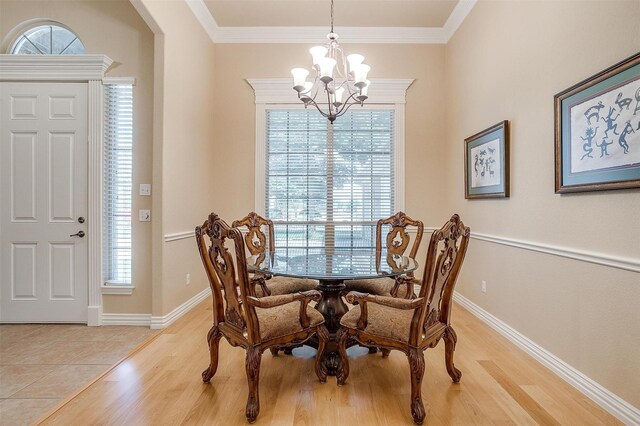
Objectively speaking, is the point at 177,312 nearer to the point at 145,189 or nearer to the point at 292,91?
the point at 145,189

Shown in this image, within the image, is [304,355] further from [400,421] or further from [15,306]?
[15,306]

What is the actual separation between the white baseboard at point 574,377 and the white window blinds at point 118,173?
11.6 feet

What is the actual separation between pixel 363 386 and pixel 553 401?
1.10 m

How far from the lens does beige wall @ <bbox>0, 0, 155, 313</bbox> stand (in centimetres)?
303

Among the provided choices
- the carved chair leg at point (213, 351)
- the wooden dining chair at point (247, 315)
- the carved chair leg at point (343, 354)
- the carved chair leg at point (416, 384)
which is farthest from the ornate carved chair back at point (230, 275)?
the carved chair leg at point (416, 384)

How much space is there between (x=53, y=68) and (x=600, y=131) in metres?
4.35

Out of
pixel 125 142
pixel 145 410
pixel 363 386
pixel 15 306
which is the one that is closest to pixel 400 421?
pixel 363 386

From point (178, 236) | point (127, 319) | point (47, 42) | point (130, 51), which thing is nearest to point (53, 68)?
point (47, 42)

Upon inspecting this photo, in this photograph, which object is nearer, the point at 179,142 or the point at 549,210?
the point at 549,210

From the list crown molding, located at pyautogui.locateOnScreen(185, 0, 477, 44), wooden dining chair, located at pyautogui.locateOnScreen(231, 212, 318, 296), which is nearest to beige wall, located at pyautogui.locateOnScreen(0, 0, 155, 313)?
wooden dining chair, located at pyautogui.locateOnScreen(231, 212, 318, 296)

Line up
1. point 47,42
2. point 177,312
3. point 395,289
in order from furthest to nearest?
point 177,312 < point 47,42 < point 395,289

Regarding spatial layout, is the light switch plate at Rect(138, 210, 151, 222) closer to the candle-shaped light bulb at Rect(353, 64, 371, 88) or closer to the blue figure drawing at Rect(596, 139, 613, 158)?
the candle-shaped light bulb at Rect(353, 64, 371, 88)

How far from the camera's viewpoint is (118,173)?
10.0ft

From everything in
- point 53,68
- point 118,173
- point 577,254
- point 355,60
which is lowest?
point 577,254
